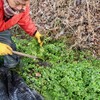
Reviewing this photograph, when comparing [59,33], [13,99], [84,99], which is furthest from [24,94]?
[59,33]

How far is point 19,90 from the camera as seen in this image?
13.8ft

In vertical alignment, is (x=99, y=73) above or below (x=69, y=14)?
below

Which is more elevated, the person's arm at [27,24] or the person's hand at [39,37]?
the person's arm at [27,24]

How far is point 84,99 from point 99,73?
1.81ft

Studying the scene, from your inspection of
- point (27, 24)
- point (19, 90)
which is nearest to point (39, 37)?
point (27, 24)

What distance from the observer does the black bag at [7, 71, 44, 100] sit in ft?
13.6

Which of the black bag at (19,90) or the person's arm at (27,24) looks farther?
the person's arm at (27,24)

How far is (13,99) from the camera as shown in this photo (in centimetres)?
412

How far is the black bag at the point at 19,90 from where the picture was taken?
4137 millimetres

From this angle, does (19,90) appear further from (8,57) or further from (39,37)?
(39,37)

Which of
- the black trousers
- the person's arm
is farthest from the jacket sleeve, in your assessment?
the black trousers

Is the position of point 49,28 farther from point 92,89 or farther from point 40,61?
point 92,89

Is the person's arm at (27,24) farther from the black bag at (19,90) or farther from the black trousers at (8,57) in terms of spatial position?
the black bag at (19,90)

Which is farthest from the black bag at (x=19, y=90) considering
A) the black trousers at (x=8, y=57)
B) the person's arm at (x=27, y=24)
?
the person's arm at (x=27, y=24)
